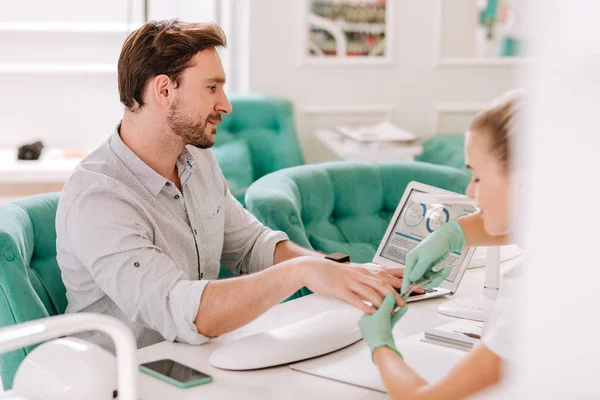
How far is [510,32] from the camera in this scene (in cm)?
383

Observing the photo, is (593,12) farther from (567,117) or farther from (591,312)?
(591,312)

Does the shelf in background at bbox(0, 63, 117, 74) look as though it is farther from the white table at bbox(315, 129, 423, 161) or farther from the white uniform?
the white uniform

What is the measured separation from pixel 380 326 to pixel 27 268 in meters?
0.77

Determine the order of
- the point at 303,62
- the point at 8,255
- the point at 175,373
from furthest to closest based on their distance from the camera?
the point at 303,62 < the point at 8,255 < the point at 175,373

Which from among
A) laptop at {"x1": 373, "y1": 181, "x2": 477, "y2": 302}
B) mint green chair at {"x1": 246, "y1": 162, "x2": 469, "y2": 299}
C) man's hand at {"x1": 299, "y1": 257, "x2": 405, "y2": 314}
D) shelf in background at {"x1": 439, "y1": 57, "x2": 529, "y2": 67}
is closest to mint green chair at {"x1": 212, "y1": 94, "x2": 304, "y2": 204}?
shelf in background at {"x1": 439, "y1": 57, "x2": 529, "y2": 67}

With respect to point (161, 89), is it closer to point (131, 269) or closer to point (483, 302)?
point (131, 269)

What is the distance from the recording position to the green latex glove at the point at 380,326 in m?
1.15

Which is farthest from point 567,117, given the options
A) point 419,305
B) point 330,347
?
point 419,305

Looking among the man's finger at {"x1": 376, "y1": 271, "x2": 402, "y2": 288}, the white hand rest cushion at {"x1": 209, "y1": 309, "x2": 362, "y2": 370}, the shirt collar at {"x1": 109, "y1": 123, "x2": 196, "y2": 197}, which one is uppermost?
the shirt collar at {"x1": 109, "y1": 123, "x2": 196, "y2": 197}

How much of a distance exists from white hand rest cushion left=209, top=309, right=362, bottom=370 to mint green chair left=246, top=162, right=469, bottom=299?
661 millimetres

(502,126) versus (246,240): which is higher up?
(502,126)

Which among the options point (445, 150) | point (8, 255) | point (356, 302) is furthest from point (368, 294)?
point (445, 150)

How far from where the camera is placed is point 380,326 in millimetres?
1185

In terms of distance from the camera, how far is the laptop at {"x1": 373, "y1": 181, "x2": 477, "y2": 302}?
1772mm
